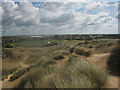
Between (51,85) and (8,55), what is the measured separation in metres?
19.3

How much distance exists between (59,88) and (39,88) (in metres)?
1.26

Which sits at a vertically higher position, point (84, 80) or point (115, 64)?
point (84, 80)

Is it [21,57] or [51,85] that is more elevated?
[51,85]

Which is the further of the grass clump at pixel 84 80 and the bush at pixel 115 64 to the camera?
the bush at pixel 115 64

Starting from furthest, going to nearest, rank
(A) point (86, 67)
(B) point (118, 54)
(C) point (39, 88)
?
(B) point (118, 54)
(A) point (86, 67)
(C) point (39, 88)

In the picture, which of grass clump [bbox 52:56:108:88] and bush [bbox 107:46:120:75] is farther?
bush [bbox 107:46:120:75]

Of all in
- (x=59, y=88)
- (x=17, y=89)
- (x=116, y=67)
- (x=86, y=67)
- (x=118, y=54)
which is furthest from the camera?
(x=118, y=54)

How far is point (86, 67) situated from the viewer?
4.27 metres

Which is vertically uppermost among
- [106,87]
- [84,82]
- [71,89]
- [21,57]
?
[84,82]

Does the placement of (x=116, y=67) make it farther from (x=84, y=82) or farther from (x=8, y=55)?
(x=8, y=55)

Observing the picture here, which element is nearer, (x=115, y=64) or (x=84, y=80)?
(x=84, y=80)

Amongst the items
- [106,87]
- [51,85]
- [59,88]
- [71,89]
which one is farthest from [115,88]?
[51,85]

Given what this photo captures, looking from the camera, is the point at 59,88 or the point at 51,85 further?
the point at 51,85

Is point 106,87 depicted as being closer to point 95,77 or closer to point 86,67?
point 95,77
